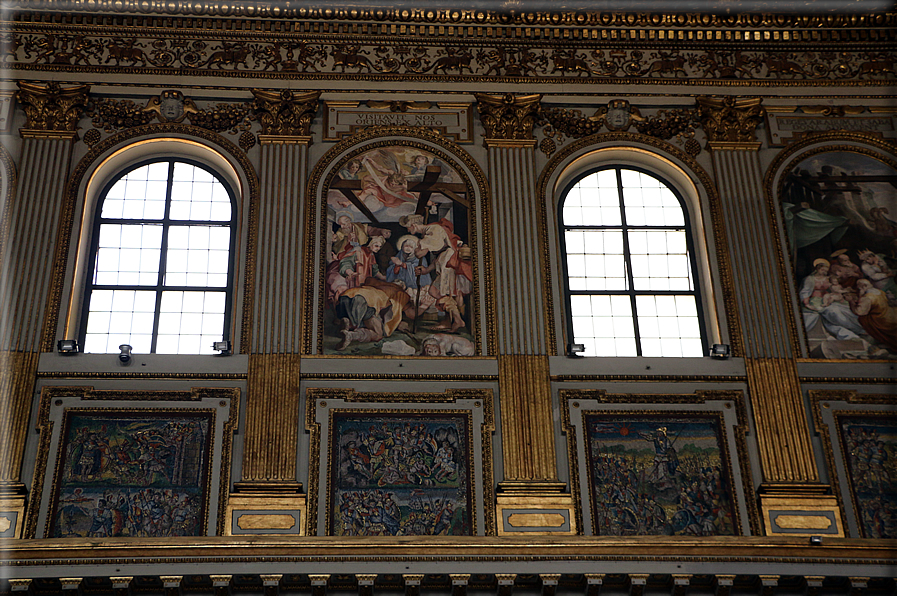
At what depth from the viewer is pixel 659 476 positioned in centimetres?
1288

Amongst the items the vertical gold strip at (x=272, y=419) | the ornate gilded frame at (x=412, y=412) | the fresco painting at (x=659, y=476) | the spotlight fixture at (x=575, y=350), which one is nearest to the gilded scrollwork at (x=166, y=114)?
the vertical gold strip at (x=272, y=419)

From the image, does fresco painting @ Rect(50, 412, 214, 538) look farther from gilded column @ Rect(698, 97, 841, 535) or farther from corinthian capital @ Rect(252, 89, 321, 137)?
gilded column @ Rect(698, 97, 841, 535)

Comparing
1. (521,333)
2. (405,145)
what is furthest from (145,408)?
(405,145)

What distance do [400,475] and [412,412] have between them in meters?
0.75

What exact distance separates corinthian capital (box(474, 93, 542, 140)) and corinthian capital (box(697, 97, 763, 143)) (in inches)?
87.6

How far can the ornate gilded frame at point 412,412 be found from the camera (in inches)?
496

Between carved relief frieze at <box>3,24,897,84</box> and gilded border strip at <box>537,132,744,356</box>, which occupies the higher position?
carved relief frieze at <box>3,24,897,84</box>

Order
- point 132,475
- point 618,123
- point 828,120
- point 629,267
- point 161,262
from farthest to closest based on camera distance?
point 828,120 < point 618,123 < point 629,267 < point 161,262 < point 132,475

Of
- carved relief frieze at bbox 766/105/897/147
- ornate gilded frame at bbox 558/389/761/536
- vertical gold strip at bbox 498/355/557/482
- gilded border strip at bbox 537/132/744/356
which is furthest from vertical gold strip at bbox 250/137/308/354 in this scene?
carved relief frieze at bbox 766/105/897/147

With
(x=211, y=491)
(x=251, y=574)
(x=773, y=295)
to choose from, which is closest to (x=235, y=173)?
(x=211, y=491)

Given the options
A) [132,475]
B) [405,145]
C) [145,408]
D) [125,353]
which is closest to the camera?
[132,475]

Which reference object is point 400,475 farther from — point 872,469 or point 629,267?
point 872,469

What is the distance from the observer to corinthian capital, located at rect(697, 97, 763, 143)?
15.1 m

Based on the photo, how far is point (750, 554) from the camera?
11992 mm
